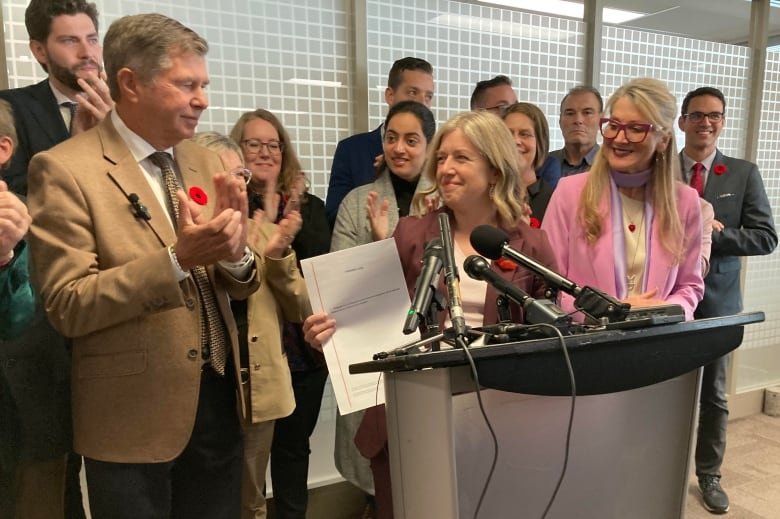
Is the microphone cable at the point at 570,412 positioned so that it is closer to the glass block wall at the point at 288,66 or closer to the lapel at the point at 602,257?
the lapel at the point at 602,257

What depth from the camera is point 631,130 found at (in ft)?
→ 5.74

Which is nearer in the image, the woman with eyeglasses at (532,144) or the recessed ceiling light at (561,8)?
the woman with eyeglasses at (532,144)

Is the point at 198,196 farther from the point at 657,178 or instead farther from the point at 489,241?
the point at 657,178

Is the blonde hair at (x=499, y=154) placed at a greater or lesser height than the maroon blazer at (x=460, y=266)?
greater

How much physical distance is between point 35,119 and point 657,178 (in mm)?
1901

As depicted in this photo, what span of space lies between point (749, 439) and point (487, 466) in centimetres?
335

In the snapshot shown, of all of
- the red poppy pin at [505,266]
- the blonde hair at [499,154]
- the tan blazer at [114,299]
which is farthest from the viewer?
the blonde hair at [499,154]

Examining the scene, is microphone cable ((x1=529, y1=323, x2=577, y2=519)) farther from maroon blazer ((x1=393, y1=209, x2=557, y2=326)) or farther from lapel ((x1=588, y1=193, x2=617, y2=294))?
lapel ((x1=588, y1=193, x2=617, y2=294))

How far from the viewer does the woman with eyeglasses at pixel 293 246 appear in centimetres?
209

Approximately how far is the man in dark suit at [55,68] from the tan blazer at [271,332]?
720 millimetres

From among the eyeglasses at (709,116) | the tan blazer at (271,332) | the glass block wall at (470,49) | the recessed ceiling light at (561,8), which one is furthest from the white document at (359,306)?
the eyeglasses at (709,116)

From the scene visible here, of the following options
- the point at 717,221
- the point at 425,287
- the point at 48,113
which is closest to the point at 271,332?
the point at 425,287

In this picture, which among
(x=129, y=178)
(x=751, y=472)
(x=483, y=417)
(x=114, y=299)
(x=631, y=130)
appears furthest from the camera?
(x=751, y=472)

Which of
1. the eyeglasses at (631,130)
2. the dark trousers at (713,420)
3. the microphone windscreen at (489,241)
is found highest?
the eyeglasses at (631,130)
